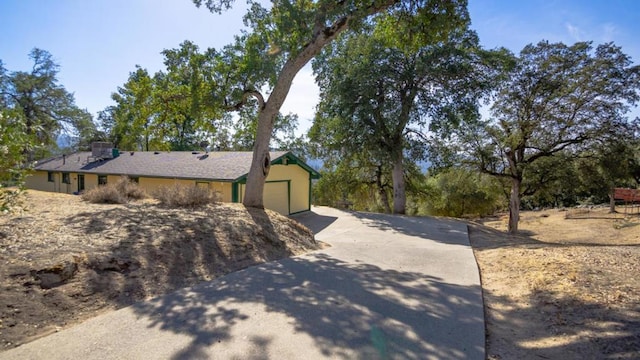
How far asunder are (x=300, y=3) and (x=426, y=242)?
8.34 m

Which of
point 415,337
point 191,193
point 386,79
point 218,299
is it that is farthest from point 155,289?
point 386,79

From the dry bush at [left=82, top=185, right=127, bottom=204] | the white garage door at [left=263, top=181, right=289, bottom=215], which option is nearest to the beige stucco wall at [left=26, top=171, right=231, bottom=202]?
the white garage door at [left=263, top=181, right=289, bottom=215]

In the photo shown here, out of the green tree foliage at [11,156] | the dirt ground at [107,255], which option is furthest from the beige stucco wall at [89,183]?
the green tree foliage at [11,156]

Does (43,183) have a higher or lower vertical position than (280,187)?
higher

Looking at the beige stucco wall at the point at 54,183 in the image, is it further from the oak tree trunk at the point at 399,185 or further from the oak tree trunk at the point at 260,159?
the oak tree trunk at the point at 399,185

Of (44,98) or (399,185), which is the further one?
(44,98)

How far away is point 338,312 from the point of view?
173 inches

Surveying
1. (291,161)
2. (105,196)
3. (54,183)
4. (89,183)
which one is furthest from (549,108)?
(54,183)

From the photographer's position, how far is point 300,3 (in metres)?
10.5

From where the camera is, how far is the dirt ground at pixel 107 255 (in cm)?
406

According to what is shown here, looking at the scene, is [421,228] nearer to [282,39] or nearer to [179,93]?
[282,39]

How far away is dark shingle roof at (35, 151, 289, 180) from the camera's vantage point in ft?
52.3

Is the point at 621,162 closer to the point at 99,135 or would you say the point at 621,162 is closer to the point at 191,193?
the point at 191,193

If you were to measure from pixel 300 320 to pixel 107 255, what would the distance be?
11.1 ft
